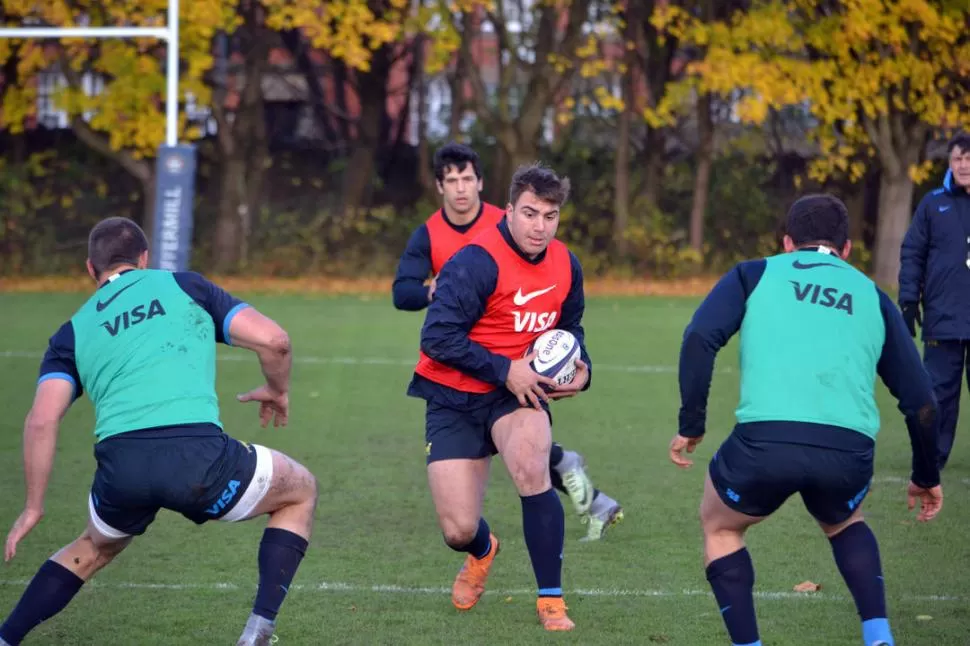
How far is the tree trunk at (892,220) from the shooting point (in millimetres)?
23922

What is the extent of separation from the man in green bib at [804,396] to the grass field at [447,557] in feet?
2.69

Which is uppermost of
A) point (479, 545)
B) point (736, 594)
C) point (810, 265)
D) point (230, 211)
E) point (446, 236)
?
point (810, 265)

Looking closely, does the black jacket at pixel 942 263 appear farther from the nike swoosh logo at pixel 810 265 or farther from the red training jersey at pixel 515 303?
the nike swoosh logo at pixel 810 265

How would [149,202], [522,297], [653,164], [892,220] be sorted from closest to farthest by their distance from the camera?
[522,297]
[892,220]
[149,202]
[653,164]

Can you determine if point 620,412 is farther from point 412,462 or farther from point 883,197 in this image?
point 883,197

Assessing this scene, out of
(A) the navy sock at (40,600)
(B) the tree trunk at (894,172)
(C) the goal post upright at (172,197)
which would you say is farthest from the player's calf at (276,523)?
(B) the tree trunk at (894,172)

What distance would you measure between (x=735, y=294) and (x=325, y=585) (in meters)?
2.62

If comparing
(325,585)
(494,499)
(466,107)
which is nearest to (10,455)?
(494,499)

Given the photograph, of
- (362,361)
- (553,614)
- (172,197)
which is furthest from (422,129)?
(553,614)

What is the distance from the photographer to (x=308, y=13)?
74.3 feet

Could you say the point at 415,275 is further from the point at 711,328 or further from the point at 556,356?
the point at 711,328

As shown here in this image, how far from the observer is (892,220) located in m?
24.1

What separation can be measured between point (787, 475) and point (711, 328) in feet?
1.79

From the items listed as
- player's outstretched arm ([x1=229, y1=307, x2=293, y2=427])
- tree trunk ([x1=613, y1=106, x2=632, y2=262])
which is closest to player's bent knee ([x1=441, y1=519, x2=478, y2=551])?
player's outstretched arm ([x1=229, y1=307, x2=293, y2=427])
